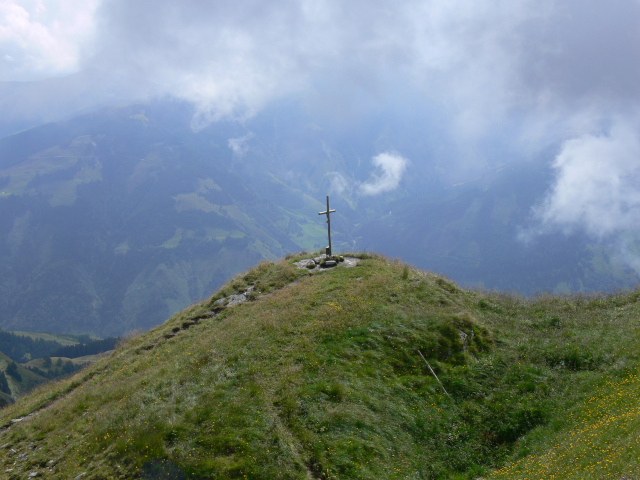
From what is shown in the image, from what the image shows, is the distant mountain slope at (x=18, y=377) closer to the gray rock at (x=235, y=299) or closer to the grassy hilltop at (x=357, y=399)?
the grassy hilltop at (x=357, y=399)

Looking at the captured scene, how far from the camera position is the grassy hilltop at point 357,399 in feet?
44.8

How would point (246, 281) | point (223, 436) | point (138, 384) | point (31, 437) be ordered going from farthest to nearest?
point (246, 281) < point (138, 384) < point (31, 437) < point (223, 436)

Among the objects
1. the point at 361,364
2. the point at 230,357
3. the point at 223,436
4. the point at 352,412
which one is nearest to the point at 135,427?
the point at 223,436

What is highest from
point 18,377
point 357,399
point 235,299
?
point 18,377

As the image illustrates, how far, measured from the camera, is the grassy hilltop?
13.6 meters

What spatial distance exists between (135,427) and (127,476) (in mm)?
2063

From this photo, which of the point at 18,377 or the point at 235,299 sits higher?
the point at 18,377

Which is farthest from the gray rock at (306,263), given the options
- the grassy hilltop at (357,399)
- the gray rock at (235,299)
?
the grassy hilltop at (357,399)

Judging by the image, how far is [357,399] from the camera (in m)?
17.0

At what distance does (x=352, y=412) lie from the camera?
16.1 meters

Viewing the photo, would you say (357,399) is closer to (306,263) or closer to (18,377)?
(306,263)

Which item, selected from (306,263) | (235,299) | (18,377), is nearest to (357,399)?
(235,299)

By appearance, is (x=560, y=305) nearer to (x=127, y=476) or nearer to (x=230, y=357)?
(x=230, y=357)

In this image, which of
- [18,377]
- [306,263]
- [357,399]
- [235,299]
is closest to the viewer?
[357,399]
